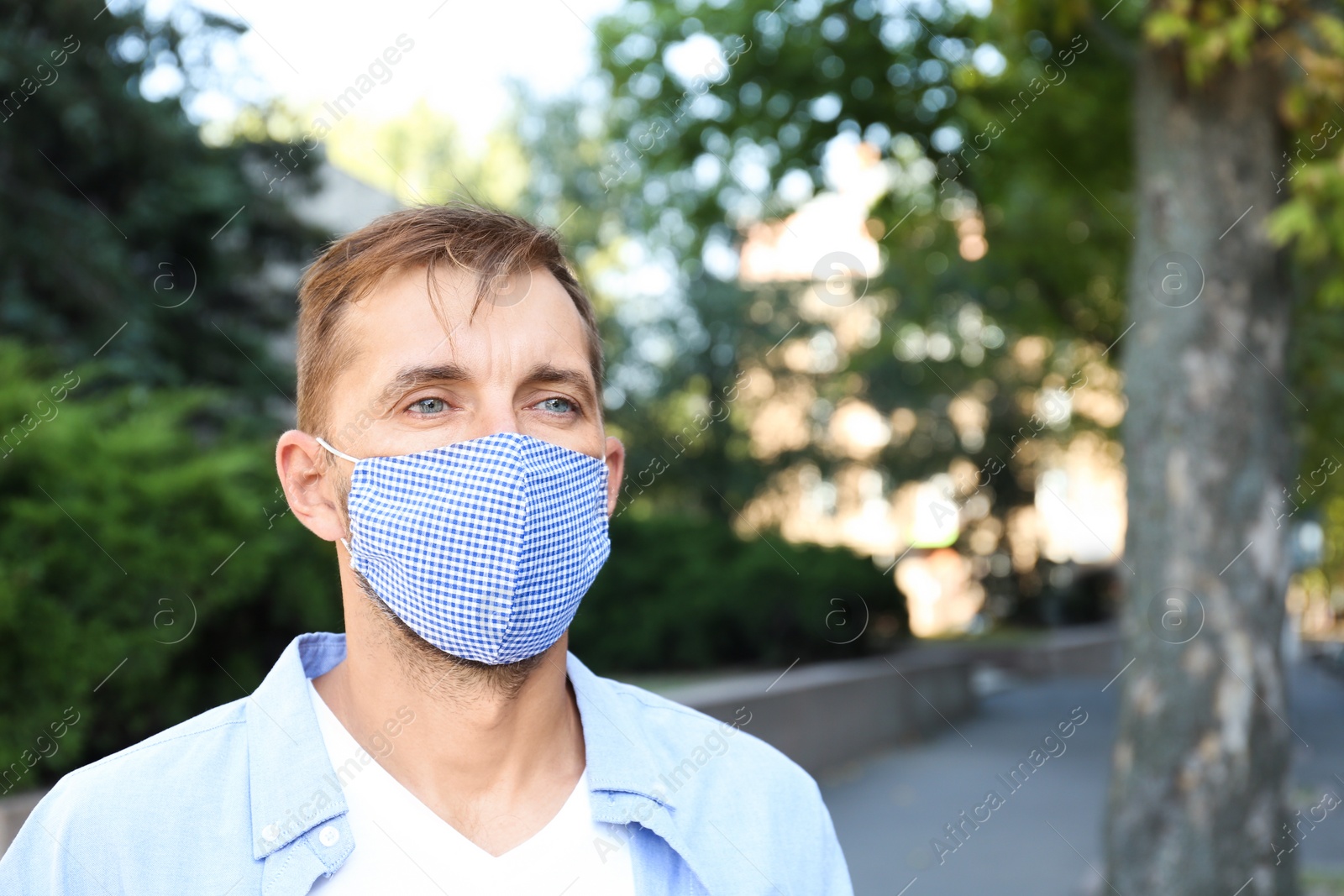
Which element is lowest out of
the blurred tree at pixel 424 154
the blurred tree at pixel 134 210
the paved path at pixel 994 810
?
the paved path at pixel 994 810

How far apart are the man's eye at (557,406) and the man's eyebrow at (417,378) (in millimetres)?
161

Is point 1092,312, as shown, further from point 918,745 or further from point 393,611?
point 393,611

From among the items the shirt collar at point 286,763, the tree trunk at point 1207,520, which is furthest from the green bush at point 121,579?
the tree trunk at point 1207,520

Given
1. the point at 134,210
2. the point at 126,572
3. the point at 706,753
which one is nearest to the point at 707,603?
the point at 134,210

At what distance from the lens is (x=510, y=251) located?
2193mm

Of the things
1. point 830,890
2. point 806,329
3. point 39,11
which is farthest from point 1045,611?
point 830,890

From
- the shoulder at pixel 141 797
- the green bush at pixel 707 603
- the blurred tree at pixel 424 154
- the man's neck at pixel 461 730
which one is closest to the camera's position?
the shoulder at pixel 141 797

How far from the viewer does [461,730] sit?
2105 mm

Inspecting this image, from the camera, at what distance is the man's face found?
6.98ft

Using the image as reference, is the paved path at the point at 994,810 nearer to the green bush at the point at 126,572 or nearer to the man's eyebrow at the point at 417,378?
the green bush at the point at 126,572

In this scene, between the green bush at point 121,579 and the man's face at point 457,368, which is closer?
the man's face at point 457,368

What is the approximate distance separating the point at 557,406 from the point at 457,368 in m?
0.22

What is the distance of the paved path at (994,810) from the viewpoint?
841 cm

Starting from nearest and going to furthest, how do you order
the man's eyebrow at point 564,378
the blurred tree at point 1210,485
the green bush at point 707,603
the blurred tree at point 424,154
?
the man's eyebrow at point 564,378, the blurred tree at point 1210,485, the green bush at point 707,603, the blurred tree at point 424,154
